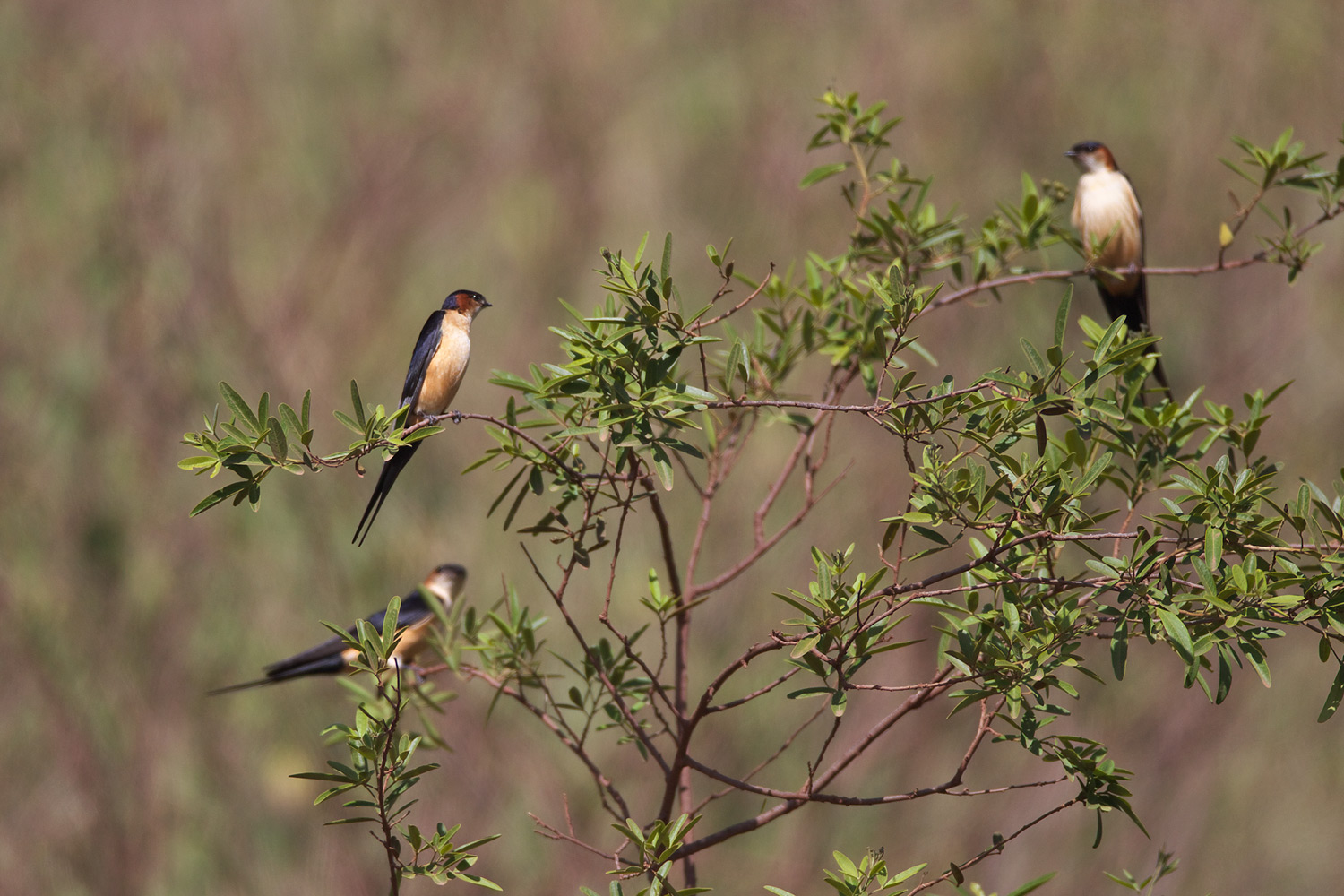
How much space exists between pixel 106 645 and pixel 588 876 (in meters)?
3.42

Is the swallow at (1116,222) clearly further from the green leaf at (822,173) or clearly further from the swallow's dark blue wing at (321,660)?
the swallow's dark blue wing at (321,660)

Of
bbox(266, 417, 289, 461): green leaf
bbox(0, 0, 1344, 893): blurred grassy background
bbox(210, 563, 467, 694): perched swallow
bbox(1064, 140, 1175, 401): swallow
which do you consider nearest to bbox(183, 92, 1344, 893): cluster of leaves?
bbox(266, 417, 289, 461): green leaf

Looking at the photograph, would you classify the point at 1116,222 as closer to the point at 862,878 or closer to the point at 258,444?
the point at 862,878

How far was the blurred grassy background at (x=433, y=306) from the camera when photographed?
7176 mm

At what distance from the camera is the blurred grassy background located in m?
7.18

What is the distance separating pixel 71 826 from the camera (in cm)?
699

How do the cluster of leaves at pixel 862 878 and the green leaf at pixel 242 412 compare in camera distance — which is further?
the cluster of leaves at pixel 862 878

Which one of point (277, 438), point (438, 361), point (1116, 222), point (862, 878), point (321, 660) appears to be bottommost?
point (862, 878)

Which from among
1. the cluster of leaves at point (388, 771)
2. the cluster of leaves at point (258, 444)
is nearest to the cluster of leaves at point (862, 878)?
the cluster of leaves at point (388, 771)

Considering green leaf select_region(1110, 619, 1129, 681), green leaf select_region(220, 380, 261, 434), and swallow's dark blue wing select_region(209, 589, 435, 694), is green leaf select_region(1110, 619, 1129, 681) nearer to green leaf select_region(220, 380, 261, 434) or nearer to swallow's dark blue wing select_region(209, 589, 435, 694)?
green leaf select_region(220, 380, 261, 434)

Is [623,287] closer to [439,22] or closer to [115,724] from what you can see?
[115,724]

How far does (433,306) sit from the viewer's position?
27.6 ft

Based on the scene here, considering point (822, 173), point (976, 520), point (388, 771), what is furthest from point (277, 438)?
point (822, 173)

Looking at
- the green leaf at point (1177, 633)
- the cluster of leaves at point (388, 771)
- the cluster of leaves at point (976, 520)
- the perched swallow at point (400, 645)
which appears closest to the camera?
the green leaf at point (1177, 633)
